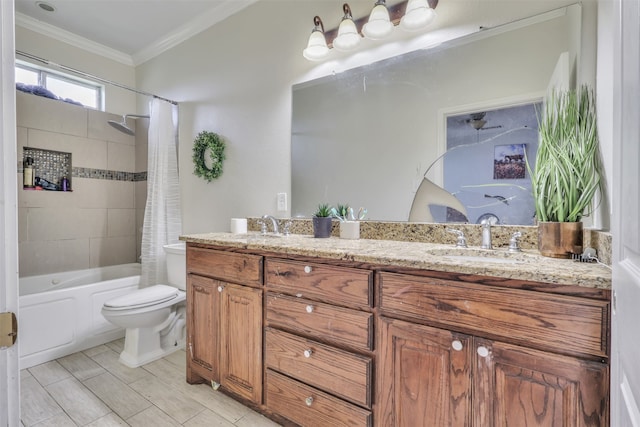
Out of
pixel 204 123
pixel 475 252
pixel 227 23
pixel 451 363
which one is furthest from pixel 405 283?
pixel 227 23

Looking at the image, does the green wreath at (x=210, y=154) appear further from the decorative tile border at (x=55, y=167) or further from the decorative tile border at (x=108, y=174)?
the decorative tile border at (x=55, y=167)

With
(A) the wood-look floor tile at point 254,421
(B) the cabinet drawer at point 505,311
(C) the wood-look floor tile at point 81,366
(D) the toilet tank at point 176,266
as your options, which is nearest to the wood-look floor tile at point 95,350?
(C) the wood-look floor tile at point 81,366

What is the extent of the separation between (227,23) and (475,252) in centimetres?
247

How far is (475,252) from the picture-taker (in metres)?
1.34

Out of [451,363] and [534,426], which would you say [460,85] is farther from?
[534,426]

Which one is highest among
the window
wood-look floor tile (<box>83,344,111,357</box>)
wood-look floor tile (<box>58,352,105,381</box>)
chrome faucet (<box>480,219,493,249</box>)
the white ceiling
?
the white ceiling

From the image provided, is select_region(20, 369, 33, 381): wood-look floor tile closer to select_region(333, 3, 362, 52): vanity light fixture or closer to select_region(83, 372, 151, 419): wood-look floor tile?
select_region(83, 372, 151, 419): wood-look floor tile

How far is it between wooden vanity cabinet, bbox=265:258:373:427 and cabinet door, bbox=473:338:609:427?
14.8 inches

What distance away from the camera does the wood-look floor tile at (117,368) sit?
188cm

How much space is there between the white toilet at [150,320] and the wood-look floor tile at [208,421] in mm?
754

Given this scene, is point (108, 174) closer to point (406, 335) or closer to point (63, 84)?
point (63, 84)

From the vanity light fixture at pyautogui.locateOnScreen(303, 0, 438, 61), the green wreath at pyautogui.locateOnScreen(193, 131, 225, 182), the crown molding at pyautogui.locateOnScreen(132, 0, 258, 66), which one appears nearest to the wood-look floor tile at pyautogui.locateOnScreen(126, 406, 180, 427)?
the green wreath at pyautogui.locateOnScreen(193, 131, 225, 182)

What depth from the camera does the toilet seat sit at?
194 centimetres

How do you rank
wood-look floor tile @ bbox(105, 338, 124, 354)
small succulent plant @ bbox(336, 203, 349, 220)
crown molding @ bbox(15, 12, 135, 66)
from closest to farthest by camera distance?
small succulent plant @ bbox(336, 203, 349, 220)
wood-look floor tile @ bbox(105, 338, 124, 354)
crown molding @ bbox(15, 12, 135, 66)
